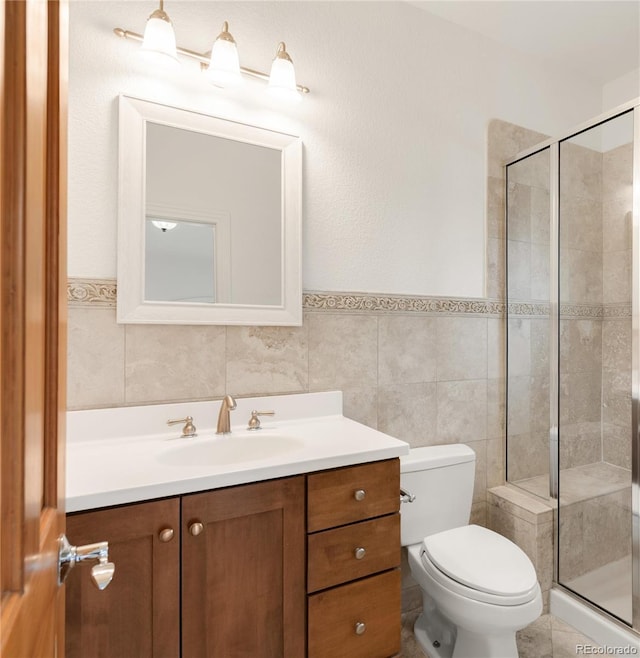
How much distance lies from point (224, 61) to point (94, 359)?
107 cm

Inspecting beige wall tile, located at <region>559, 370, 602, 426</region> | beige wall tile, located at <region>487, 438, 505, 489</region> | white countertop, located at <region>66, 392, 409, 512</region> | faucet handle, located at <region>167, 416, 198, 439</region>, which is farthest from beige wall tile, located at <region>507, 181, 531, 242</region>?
faucet handle, located at <region>167, 416, 198, 439</region>

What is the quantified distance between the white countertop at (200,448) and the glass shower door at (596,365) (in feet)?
3.62

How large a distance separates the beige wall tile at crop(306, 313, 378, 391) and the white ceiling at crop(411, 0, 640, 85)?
4.95 ft

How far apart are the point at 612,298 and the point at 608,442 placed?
62 cm

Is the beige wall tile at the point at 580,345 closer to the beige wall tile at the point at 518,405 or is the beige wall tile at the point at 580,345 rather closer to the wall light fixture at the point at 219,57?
the beige wall tile at the point at 518,405

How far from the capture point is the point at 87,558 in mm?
598

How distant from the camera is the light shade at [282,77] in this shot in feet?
5.03

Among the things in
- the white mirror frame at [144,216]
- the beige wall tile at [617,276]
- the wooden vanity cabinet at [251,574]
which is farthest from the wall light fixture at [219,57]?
the beige wall tile at [617,276]

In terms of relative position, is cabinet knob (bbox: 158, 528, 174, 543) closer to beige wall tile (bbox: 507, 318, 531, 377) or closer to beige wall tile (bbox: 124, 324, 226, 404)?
beige wall tile (bbox: 124, 324, 226, 404)

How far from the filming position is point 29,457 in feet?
1.41

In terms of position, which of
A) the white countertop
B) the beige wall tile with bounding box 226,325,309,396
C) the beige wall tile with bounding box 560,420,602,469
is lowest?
the beige wall tile with bounding box 560,420,602,469

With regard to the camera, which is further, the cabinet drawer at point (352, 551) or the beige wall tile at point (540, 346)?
the beige wall tile at point (540, 346)

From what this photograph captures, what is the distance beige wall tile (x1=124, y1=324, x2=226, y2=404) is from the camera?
139 centimetres

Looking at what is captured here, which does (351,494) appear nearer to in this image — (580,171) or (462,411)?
(462,411)
